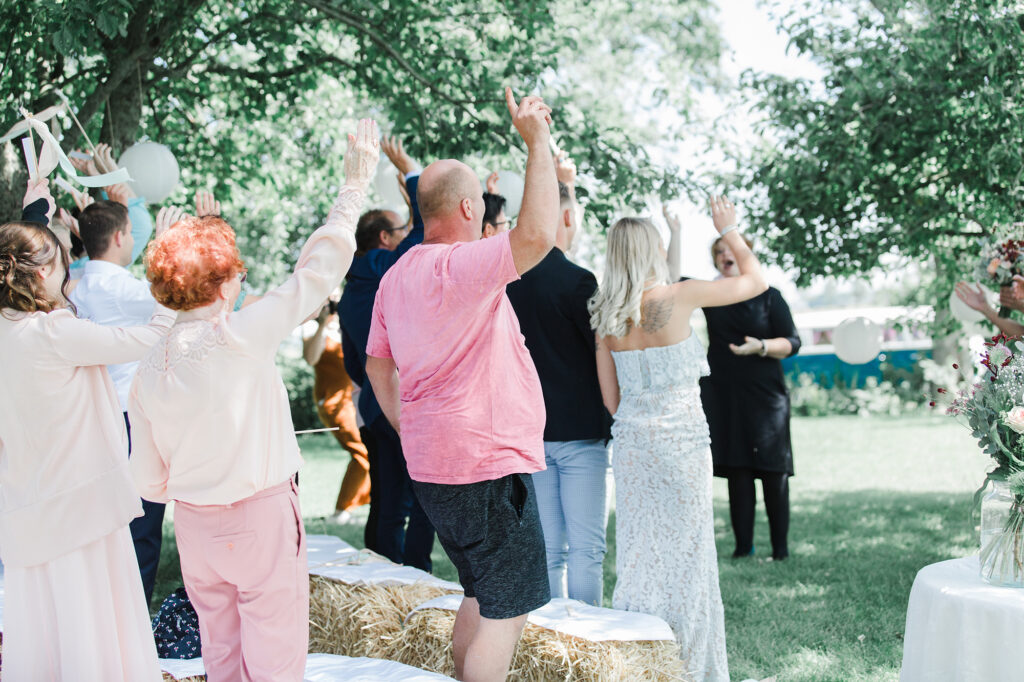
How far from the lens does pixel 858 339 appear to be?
7.22 metres

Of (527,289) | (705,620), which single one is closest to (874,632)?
(705,620)

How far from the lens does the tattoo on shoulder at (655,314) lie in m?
3.80

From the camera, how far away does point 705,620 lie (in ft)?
12.3

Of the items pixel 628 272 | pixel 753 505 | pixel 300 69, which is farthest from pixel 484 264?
pixel 300 69

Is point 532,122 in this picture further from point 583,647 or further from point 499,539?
point 583,647

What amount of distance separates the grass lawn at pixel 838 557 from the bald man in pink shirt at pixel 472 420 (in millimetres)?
1559

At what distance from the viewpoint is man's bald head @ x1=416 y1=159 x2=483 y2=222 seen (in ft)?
9.61

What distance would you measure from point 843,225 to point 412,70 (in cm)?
327

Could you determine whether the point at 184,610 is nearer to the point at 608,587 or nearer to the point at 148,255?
the point at 148,255

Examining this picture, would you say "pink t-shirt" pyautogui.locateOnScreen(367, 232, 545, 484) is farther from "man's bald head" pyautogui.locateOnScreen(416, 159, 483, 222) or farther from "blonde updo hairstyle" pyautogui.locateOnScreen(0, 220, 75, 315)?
"blonde updo hairstyle" pyautogui.locateOnScreen(0, 220, 75, 315)

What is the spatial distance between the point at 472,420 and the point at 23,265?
4.90 feet

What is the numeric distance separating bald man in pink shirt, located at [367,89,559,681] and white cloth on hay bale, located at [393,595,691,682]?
19.0 inches

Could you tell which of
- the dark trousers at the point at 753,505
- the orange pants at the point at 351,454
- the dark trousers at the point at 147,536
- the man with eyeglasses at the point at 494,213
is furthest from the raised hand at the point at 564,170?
the orange pants at the point at 351,454

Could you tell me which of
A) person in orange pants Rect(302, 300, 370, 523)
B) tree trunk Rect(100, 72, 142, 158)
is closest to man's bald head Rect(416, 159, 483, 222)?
tree trunk Rect(100, 72, 142, 158)
